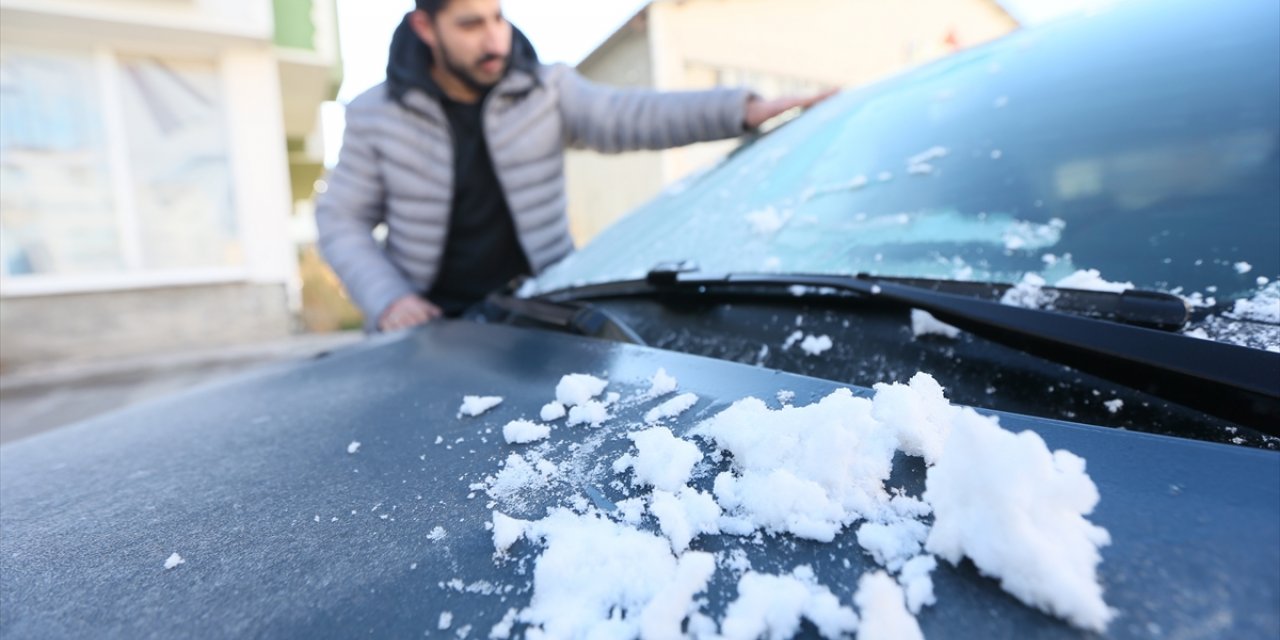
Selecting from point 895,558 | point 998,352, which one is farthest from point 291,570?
point 998,352

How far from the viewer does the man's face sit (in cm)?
226

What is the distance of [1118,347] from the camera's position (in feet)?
2.07

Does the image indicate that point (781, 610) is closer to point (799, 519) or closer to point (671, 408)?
point (799, 519)

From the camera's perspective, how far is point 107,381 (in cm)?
473

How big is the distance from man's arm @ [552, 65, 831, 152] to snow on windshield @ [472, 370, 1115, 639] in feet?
5.05

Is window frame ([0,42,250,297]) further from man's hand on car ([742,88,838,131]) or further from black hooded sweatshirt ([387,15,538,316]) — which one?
man's hand on car ([742,88,838,131])

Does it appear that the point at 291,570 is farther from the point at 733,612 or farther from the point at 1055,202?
the point at 1055,202

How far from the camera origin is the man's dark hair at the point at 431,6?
231 centimetres

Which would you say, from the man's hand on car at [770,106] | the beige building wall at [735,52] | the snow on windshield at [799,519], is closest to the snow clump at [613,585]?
the snow on windshield at [799,519]

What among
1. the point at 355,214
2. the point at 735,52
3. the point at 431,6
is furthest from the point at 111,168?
the point at 735,52

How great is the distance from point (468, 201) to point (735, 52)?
25.3ft

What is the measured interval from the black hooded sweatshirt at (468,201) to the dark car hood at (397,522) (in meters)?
1.35

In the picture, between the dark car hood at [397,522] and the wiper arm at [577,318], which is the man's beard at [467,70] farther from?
the dark car hood at [397,522]

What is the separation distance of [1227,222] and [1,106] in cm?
677
